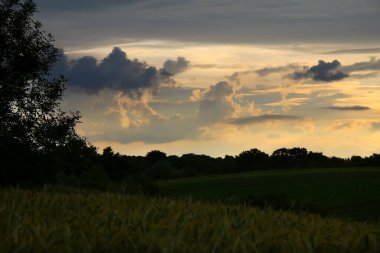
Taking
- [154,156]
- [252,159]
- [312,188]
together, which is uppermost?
[154,156]

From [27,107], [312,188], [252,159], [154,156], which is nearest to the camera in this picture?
[27,107]

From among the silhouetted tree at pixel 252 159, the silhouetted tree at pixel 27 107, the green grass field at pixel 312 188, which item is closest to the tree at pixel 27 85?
the silhouetted tree at pixel 27 107

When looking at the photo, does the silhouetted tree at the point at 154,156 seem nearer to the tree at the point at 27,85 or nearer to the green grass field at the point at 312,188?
the green grass field at the point at 312,188

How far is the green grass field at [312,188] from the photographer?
5634 centimetres

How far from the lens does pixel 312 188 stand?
72.4 metres

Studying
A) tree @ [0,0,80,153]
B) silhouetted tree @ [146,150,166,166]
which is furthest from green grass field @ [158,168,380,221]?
silhouetted tree @ [146,150,166,166]

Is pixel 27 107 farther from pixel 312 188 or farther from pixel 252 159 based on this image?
pixel 252 159

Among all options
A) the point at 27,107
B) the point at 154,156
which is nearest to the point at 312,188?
the point at 27,107

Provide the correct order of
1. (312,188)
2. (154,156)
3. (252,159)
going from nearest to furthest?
(312,188) < (252,159) < (154,156)

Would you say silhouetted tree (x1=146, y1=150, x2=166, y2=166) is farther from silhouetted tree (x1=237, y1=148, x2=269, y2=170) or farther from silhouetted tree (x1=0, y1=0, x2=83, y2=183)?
silhouetted tree (x1=0, y1=0, x2=83, y2=183)

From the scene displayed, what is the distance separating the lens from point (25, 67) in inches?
1499

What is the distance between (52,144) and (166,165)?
83785mm

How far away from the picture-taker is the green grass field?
56.3m

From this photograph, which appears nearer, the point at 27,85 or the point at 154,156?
the point at 27,85
